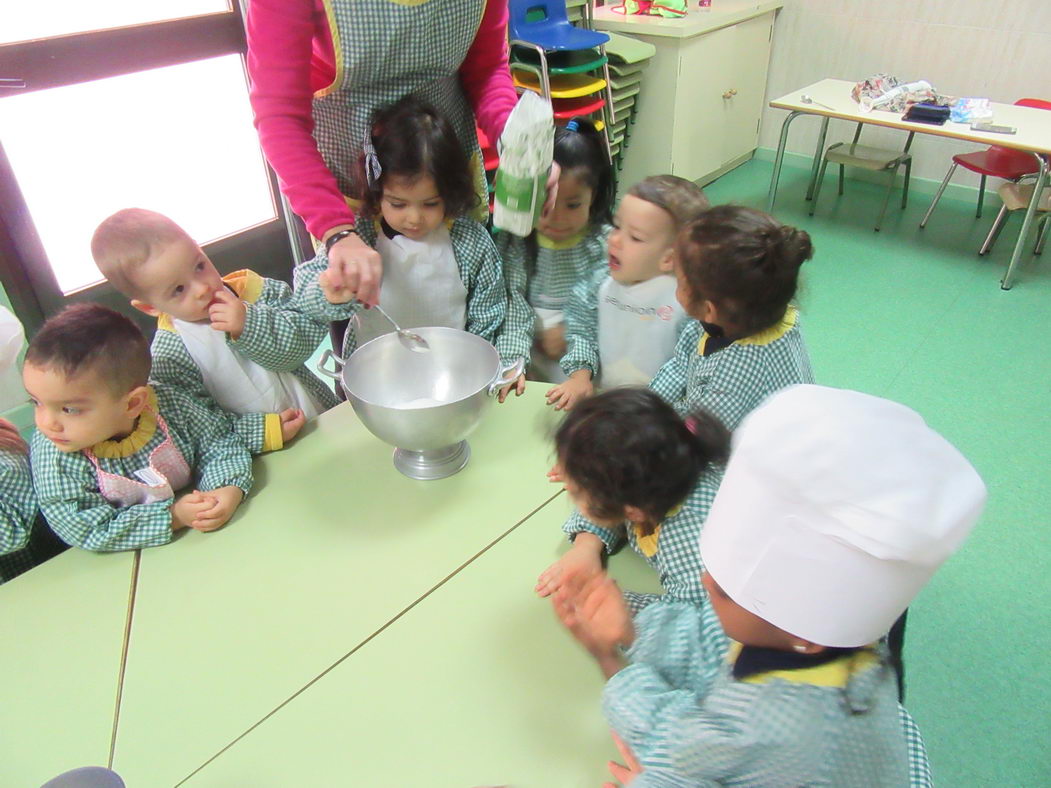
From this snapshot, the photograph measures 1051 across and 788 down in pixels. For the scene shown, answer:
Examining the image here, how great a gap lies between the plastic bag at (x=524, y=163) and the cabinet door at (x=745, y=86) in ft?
9.62

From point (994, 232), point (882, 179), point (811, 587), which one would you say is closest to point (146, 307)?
point (811, 587)

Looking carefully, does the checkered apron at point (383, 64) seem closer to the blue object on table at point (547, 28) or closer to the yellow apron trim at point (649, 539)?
the yellow apron trim at point (649, 539)

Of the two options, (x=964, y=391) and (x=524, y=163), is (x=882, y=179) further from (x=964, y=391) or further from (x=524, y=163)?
(x=524, y=163)

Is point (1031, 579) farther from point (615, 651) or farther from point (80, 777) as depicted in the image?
point (80, 777)

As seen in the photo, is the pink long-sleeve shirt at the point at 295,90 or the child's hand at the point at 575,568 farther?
the pink long-sleeve shirt at the point at 295,90

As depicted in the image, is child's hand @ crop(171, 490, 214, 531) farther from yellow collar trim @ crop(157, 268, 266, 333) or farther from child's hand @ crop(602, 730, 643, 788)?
child's hand @ crop(602, 730, 643, 788)

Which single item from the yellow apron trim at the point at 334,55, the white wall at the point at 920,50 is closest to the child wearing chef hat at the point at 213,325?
the yellow apron trim at the point at 334,55

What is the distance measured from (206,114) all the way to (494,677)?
8.53 ft

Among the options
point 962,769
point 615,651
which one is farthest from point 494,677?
point 962,769

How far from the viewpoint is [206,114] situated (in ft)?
8.76

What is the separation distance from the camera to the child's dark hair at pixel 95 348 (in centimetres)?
93

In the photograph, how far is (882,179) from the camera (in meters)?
3.96

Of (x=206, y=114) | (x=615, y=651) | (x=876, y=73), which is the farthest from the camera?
(x=876, y=73)

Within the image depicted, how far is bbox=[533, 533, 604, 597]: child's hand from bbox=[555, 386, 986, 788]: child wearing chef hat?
191 mm
